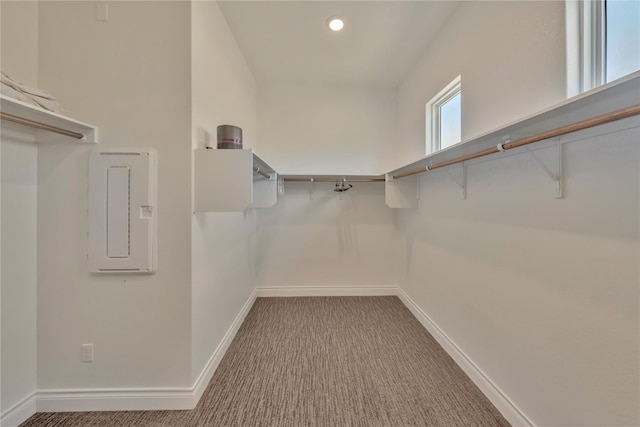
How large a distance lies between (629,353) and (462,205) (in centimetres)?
118

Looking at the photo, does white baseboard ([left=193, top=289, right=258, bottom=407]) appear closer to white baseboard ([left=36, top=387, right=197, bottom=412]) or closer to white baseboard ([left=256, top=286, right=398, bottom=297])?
white baseboard ([left=36, top=387, right=197, bottom=412])

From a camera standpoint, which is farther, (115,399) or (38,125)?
(115,399)

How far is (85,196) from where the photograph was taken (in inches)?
60.6

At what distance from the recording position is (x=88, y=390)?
157 cm

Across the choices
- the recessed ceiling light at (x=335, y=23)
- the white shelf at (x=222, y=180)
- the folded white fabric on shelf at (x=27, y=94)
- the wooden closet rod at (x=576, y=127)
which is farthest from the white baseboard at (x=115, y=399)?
the recessed ceiling light at (x=335, y=23)

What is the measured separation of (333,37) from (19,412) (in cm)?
351

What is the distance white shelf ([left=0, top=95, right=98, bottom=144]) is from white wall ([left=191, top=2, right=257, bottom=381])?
1.95ft

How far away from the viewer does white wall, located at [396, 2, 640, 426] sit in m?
0.98

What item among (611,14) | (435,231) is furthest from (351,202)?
(611,14)

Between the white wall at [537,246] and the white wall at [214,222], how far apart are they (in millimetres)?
1733

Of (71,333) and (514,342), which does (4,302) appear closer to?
(71,333)

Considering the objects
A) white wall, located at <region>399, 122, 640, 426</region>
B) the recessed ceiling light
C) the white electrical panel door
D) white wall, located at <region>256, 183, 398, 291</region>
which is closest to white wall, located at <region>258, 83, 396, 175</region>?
white wall, located at <region>256, 183, 398, 291</region>

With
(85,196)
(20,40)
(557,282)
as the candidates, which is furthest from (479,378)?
(20,40)

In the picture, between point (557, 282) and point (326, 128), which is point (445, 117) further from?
point (557, 282)
